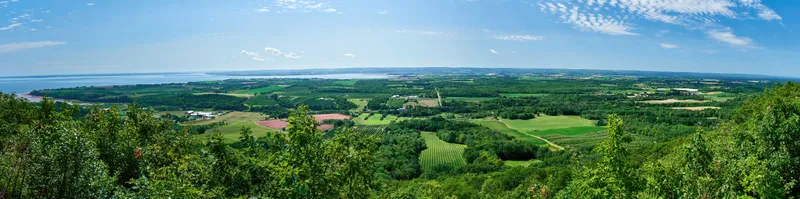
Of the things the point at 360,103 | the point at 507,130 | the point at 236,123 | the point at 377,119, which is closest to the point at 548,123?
the point at 507,130

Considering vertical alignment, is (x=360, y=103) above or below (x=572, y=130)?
above

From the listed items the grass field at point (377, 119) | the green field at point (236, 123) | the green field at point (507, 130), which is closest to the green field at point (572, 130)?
the green field at point (507, 130)

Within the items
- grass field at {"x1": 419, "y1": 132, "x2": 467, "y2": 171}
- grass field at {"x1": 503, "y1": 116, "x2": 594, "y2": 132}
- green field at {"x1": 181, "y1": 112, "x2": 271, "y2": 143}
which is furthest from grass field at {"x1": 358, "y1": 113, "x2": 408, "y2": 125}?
grass field at {"x1": 503, "y1": 116, "x2": 594, "y2": 132}

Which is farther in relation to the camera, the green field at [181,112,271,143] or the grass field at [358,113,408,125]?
the grass field at [358,113,408,125]

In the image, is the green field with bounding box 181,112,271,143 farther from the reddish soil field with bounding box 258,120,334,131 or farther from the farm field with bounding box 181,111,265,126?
the reddish soil field with bounding box 258,120,334,131

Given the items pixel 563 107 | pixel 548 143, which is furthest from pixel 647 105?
pixel 548 143

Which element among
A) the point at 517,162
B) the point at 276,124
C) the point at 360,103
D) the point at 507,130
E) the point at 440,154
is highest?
the point at 360,103

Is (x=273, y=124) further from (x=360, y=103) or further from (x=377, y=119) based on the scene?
(x=360, y=103)
